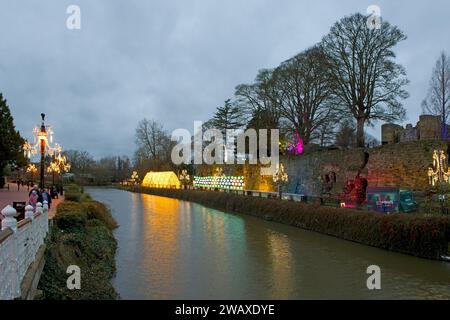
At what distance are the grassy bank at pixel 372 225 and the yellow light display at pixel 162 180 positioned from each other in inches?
1297

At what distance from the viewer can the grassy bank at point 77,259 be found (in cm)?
787

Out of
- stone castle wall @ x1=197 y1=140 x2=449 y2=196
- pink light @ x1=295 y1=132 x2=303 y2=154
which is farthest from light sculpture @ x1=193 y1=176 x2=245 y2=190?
pink light @ x1=295 y1=132 x2=303 y2=154

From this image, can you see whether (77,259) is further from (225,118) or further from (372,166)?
(225,118)

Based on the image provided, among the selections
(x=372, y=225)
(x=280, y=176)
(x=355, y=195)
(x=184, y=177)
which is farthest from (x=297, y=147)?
(x=184, y=177)

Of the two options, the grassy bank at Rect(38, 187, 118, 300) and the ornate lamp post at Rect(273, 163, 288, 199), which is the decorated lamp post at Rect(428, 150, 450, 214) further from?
the ornate lamp post at Rect(273, 163, 288, 199)

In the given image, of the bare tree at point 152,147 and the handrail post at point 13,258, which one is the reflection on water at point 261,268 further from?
the bare tree at point 152,147

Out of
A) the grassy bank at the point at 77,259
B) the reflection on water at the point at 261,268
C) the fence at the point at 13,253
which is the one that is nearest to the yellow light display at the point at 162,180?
the reflection on water at the point at 261,268

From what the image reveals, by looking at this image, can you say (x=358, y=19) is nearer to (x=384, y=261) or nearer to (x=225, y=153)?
(x=384, y=261)

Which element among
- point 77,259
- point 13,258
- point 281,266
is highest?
point 13,258

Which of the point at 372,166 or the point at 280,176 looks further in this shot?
the point at 280,176

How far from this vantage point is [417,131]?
2548 cm

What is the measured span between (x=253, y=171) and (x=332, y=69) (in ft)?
44.8

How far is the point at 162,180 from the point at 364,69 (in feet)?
131
